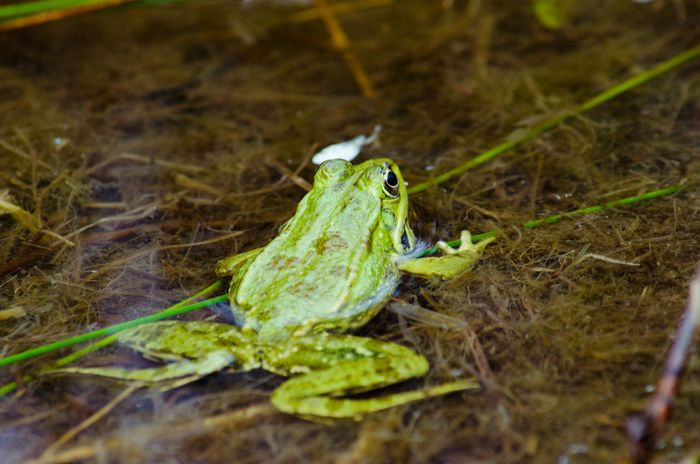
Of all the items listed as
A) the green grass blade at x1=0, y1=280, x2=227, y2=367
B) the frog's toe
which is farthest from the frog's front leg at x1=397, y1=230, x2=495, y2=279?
the frog's toe

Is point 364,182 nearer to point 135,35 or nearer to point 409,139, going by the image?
point 409,139

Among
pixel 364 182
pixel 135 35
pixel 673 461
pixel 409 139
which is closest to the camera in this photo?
pixel 673 461

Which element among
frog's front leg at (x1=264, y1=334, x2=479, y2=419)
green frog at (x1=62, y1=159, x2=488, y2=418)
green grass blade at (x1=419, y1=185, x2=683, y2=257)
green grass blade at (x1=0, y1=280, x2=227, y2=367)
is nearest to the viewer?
frog's front leg at (x1=264, y1=334, x2=479, y2=419)

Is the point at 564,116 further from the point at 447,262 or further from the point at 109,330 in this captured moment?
the point at 109,330

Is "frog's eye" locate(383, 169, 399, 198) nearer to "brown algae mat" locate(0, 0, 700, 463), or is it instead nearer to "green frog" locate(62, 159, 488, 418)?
"green frog" locate(62, 159, 488, 418)

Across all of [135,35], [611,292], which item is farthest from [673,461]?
[135,35]

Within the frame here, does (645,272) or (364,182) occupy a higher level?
(364,182)
